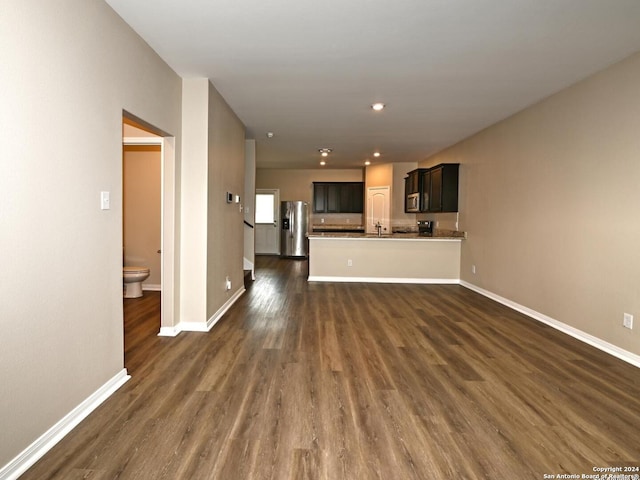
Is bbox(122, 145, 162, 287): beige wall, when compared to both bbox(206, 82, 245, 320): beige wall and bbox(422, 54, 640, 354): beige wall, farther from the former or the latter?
bbox(422, 54, 640, 354): beige wall

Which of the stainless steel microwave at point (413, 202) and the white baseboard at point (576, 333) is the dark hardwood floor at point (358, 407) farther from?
the stainless steel microwave at point (413, 202)

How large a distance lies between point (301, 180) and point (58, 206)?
8.63m

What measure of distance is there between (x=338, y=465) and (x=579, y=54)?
3558 mm

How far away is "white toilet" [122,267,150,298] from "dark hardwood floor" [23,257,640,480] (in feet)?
3.64

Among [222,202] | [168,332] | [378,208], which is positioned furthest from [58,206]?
[378,208]

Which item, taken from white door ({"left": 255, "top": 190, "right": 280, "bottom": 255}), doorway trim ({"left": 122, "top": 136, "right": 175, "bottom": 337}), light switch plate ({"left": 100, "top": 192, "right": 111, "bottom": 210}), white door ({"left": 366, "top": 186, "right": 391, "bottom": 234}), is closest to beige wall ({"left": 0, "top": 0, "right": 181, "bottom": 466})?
light switch plate ({"left": 100, "top": 192, "right": 111, "bottom": 210})

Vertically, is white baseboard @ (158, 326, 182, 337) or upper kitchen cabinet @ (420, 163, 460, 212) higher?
upper kitchen cabinet @ (420, 163, 460, 212)

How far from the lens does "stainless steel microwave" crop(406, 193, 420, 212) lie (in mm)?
7465

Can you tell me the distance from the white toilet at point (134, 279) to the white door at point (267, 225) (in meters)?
5.50

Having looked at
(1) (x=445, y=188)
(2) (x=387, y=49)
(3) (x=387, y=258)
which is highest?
(2) (x=387, y=49)

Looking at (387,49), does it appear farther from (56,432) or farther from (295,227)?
(295,227)

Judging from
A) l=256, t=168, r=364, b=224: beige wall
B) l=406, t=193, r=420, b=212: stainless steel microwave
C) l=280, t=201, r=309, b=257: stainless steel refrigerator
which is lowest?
l=280, t=201, r=309, b=257: stainless steel refrigerator

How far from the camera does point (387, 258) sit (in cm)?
646

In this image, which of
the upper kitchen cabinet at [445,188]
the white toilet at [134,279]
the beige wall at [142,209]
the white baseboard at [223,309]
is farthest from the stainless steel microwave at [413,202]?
the white toilet at [134,279]
